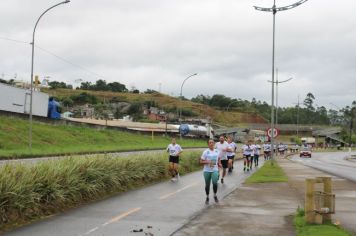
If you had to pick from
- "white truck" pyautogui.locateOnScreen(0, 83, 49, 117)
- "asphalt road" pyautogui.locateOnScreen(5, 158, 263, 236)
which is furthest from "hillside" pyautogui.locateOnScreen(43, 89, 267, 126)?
"asphalt road" pyautogui.locateOnScreen(5, 158, 263, 236)

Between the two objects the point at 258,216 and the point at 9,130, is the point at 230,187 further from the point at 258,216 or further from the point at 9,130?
the point at 9,130

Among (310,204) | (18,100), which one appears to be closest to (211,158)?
(310,204)

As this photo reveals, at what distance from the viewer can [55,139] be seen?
146 ft

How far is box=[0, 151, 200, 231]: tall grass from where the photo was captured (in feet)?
34.9

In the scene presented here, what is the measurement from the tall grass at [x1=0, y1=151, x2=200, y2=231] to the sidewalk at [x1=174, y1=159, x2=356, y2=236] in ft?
10.5

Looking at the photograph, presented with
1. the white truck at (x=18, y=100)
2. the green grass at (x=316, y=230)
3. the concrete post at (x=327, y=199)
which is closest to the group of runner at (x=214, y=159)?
the green grass at (x=316, y=230)

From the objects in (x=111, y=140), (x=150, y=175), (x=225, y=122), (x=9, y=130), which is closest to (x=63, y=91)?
(x=225, y=122)

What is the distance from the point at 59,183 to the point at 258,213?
184 inches

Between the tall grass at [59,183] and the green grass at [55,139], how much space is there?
535 inches

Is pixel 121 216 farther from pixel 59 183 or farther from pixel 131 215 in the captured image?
pixel 59 183

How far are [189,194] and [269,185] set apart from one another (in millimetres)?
4289

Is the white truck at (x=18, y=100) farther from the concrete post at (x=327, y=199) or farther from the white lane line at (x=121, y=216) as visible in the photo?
the concrete post at (x=327, y=199)

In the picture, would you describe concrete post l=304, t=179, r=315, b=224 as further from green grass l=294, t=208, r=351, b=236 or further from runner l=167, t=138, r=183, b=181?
runner l=167, t=138, r=183, b=181

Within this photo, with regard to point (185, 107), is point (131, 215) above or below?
below
